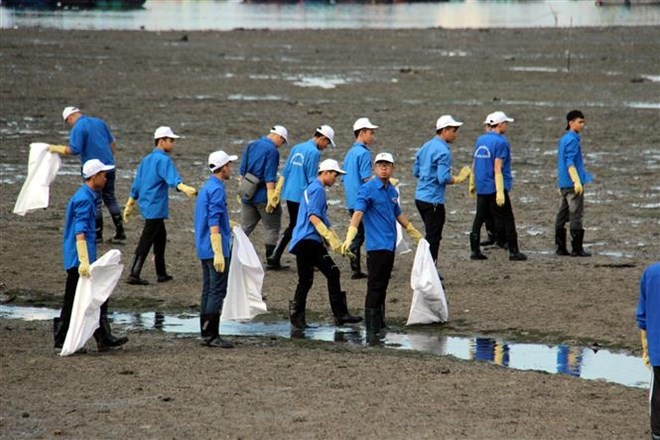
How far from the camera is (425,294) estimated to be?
47.6 ft

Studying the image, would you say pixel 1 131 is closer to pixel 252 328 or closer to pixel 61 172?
pixel 61 172

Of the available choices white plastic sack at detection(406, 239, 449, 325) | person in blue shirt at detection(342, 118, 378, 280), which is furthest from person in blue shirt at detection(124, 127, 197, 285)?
white plastic sack at detection(406, 239, 449, 325)

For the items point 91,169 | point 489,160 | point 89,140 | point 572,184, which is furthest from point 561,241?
point 91,169

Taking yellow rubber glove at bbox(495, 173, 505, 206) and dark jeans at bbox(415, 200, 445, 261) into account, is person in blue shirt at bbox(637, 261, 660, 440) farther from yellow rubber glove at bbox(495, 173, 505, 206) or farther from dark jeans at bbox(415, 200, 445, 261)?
yellow rubber glove at bbox(495, 173, 505, 206)

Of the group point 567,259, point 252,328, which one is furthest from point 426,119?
point 252,328

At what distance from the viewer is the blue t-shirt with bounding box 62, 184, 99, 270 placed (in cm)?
1273

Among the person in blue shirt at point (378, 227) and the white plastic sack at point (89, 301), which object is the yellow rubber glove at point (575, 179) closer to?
the person in blue shirt at point (378, 227)

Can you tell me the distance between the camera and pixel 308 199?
14.3 metres

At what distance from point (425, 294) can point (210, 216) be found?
2.44 meters

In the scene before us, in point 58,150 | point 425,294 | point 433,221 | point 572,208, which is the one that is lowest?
point 425,294

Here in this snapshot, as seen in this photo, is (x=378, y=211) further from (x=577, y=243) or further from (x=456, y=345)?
(x=577, y=243)

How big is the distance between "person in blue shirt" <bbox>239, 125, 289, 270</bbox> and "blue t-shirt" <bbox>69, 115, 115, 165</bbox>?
2149 mm

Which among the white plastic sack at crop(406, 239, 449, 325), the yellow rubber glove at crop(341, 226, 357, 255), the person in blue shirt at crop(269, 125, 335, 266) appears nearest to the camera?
the yellow rubber glove at crop(341, 226, 357, 255)

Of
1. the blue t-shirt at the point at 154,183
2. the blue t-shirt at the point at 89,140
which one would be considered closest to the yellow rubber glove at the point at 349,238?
the blue t-shirt at the point at 154,183
